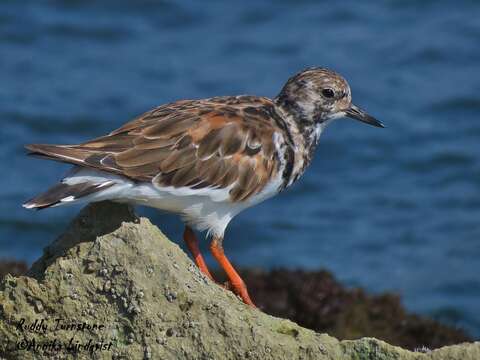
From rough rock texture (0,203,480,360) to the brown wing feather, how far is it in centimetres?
94

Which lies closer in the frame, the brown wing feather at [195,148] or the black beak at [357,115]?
the brown wing feather at [195,148]

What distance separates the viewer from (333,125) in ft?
54.5

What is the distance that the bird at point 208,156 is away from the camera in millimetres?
6359

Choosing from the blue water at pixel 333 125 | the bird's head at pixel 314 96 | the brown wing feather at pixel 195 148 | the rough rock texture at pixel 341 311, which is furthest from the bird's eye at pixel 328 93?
the blue water at pixel 333 125

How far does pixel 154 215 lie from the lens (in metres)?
14.3

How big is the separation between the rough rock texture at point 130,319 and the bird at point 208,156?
0.63 meters

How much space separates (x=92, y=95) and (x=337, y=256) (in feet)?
16.1

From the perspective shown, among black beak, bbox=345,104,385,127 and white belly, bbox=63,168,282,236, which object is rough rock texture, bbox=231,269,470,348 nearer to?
black beak, bbox=345,104,385,127

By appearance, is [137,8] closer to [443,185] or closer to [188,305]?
[443,185]

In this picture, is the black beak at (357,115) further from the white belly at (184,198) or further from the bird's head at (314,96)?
the white belly at (184,198)

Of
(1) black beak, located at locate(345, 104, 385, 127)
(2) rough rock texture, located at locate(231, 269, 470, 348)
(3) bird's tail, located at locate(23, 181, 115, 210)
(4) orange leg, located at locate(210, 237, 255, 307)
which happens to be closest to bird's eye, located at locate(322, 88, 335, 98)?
(1) black beak, located at locate(345, 104, 385, 127)

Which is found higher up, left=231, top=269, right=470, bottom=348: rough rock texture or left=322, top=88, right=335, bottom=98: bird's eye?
left=322, top=88, right=335, bottom=98: bird's eye

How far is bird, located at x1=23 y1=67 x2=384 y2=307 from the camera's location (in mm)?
6359

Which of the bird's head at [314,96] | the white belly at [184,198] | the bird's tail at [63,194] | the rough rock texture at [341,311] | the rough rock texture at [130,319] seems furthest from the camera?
the rough rock texture at [341,311]
